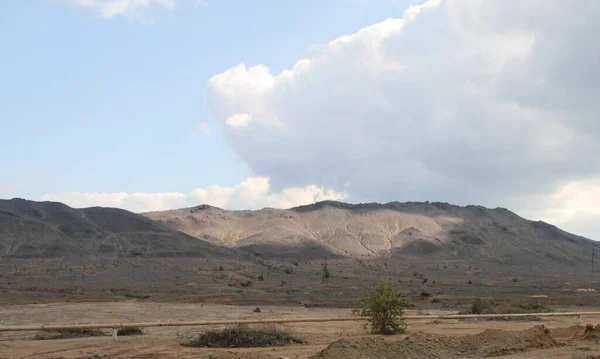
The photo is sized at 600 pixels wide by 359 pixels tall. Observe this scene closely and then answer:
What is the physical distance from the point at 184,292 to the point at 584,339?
149ft

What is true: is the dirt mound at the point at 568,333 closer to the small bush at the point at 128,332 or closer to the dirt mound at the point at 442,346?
the dirt mound at the point at 442,346

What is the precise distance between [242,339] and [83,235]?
3752 inches

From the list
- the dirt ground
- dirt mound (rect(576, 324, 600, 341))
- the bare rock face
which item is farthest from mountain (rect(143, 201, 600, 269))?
dirt mound (rect(576, 324, 600, 341))

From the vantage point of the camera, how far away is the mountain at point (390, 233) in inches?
4904

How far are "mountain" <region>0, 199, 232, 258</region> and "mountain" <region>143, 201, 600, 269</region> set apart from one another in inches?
662

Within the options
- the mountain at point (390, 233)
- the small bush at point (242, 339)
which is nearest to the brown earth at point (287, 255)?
the mountain at point (390, 233)

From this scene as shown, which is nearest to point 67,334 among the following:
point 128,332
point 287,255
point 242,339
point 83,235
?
point 128,332

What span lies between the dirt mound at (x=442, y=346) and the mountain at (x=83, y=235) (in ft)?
280

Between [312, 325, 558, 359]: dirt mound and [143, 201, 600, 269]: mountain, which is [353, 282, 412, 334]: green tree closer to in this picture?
[312, 325, 558, 359]: dirt mound

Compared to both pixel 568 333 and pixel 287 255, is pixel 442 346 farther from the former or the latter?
pixel 287 255

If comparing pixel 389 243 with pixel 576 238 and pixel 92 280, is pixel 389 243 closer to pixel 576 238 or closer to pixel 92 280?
pixel 576 238

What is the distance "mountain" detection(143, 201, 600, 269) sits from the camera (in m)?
125

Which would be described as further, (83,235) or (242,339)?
→ (83,235)

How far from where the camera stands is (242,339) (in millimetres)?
17391
